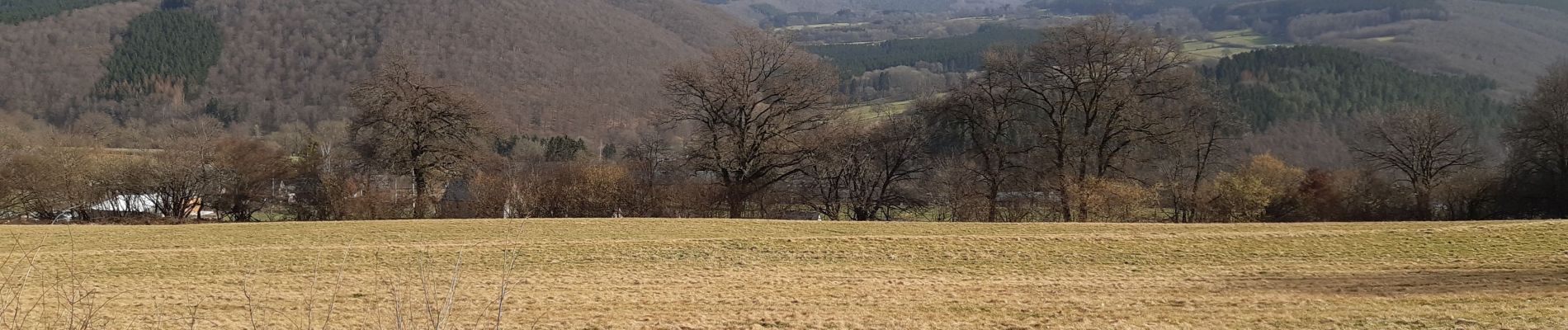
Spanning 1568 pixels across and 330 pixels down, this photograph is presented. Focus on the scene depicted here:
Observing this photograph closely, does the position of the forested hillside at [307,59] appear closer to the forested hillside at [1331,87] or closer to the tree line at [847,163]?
the forested hillside at [1331,87]

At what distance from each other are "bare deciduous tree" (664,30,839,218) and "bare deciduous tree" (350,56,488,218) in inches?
332

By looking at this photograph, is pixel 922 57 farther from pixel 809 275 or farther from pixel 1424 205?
pixel 809 275

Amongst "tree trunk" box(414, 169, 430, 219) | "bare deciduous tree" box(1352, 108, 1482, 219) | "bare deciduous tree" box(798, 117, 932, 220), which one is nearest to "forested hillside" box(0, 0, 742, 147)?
"tree trunk" box(414, 169, 430, 219)

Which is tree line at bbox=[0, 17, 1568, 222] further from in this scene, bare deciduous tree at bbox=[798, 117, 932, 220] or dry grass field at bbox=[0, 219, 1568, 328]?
dry grass field at bbox=[0, 219, 1568, 328]

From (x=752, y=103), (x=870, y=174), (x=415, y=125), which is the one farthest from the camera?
(x=870, y=174)

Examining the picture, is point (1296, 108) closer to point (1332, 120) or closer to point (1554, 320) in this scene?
point (1332, 120)

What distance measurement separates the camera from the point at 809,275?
21453 millimetres

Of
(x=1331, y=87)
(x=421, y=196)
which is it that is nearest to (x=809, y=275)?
(x=421, y=196)

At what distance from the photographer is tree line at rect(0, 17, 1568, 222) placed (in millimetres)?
35406

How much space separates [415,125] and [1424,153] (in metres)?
41.9

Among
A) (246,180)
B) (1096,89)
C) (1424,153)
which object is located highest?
(1096,89)

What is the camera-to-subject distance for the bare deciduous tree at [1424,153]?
134ft

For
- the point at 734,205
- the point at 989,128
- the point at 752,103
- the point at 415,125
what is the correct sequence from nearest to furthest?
1. the point at 752,103
2. the point at 415,125
3. the point at 989,128
4. the point at 734,205

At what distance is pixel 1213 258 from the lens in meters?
23.0
